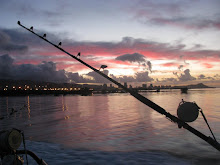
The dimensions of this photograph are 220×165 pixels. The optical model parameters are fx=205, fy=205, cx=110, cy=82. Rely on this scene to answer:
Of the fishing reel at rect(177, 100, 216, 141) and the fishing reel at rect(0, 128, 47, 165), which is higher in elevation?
the fishing reel at rect(177, 100, 216, 141)

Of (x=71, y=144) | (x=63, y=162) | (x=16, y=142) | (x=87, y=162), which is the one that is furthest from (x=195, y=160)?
(x=16, y=142)

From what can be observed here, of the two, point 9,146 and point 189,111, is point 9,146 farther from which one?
point 189,111

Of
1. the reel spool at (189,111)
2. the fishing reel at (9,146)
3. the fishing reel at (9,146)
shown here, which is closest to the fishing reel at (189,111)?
the reel spool at (189,111)

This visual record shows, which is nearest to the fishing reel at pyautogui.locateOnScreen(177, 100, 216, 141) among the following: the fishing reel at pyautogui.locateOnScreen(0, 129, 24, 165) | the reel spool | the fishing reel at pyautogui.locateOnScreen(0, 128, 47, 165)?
the reel spool

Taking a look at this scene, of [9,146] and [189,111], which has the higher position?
[189,111]

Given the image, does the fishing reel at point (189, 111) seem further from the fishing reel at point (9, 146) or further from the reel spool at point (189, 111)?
the fishing reel at point (9, 146)

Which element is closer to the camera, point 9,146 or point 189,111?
point 9,146

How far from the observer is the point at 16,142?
7.07 meters

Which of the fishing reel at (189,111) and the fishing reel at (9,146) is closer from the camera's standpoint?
the fishing reel at (9,146)

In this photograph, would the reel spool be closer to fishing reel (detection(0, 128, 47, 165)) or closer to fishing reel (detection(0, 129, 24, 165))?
fishing reel (detection(0, 128, 47, 165))

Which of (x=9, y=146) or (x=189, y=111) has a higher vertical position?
(x=189, y=111)

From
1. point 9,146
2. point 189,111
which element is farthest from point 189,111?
point 9,146

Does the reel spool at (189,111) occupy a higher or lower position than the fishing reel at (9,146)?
higher

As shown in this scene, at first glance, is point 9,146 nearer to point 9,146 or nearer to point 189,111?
point 9,146
